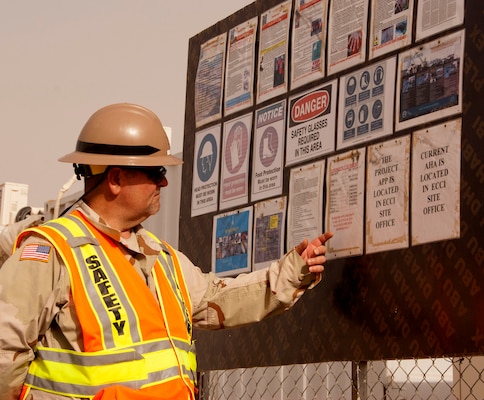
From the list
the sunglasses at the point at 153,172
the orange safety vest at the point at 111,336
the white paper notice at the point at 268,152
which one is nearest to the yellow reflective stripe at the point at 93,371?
the orange safety vest at the point at 111,336

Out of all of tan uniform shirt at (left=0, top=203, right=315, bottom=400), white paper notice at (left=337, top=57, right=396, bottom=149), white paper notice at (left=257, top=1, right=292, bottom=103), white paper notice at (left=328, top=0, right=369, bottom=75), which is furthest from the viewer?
white paper notice at (left=257, top=1, right=292, bottom=103)

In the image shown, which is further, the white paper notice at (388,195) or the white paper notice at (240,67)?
the white paper notice at (240,67)

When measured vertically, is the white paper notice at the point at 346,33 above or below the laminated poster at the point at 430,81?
above

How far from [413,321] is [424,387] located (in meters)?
4.46

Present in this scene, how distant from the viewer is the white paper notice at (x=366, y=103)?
170 inches

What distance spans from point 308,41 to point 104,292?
192cm

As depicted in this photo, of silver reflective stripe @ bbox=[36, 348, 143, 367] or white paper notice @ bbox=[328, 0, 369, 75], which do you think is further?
white paper notice @ bbox=[328, 0, 369, 75]

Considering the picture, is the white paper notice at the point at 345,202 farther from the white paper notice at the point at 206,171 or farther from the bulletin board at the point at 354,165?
the white paper notice at the point at 206,171

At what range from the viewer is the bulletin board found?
3.96 metres

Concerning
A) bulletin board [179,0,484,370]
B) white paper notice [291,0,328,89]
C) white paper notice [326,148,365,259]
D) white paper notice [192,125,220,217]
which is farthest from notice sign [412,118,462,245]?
white paper notice [192,125,220,217]

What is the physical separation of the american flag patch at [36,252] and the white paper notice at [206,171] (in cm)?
209

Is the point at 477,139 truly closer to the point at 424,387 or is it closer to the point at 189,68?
the point at 189,68

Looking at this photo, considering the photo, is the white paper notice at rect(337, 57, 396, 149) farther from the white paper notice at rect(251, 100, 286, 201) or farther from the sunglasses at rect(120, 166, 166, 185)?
the sunglasses at rect(120, 166, 166, 185)

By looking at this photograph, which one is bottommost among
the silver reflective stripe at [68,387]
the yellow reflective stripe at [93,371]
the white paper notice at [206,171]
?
the silver reflective stripe at [68,387]
